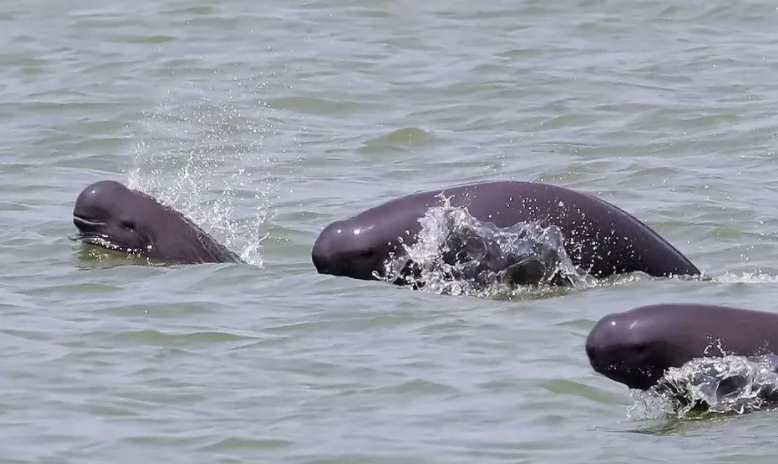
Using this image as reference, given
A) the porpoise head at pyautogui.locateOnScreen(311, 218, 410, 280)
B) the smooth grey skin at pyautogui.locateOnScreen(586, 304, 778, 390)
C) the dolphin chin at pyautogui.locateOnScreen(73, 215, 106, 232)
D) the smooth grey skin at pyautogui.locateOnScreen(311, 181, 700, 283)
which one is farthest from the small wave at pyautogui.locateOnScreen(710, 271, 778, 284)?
the dolphin chin at pyautogui.locateOnScreen(73, 215, 106, 232)

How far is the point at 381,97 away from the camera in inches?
662

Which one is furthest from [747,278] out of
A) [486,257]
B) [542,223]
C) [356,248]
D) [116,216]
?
[116,216]

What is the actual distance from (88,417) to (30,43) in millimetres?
11997

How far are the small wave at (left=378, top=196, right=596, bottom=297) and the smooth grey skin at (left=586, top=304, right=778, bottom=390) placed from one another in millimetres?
2037

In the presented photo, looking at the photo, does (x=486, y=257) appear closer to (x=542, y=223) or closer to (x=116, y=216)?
(x=542, y=223)

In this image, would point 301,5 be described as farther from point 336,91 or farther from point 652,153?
point 652,153

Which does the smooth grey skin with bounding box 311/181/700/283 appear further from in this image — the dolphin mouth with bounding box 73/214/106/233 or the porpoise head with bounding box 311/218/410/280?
the dolphin mouth with bounding box 73/214/106/233

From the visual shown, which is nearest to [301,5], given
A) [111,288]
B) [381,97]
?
[381,97]

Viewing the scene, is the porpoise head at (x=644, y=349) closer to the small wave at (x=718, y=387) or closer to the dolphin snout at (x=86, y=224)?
the small wave at (x=718, y=387)

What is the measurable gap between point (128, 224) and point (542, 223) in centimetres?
230

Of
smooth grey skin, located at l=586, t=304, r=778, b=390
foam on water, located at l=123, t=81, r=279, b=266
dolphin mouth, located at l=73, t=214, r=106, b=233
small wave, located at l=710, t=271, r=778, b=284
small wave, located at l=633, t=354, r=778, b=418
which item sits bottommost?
foam on water, located at l=123, t=81, r=279, b=266

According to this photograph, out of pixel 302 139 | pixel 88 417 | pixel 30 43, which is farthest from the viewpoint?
pixel 30 43

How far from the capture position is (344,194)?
13039 millimetres

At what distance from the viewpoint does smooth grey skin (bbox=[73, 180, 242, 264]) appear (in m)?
10.8
